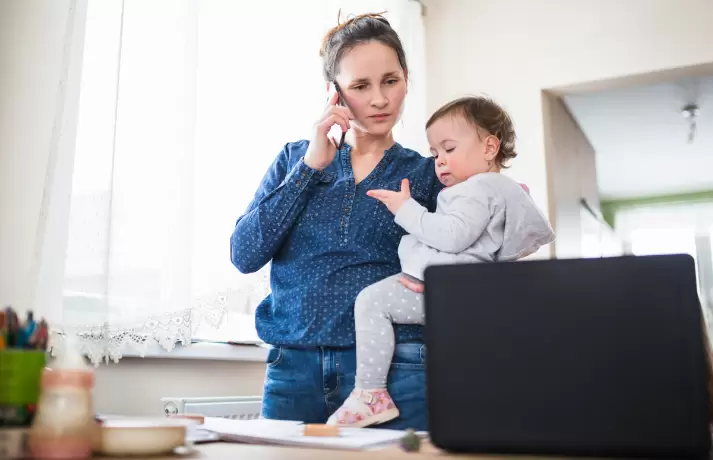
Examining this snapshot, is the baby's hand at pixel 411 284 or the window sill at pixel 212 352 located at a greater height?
the baby's hand at pixel 411 284

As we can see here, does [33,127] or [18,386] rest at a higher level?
[33,127]

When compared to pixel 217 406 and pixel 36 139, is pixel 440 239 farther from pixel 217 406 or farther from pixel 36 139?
pixel 217 406

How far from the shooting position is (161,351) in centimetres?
171

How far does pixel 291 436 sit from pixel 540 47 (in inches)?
111

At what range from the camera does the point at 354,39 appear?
127 cm

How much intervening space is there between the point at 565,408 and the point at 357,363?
56 cm

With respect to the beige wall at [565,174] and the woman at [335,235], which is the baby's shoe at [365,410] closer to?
the woman at [335,235]

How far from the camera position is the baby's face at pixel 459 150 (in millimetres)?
1201

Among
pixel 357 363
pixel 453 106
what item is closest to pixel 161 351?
pixel 357 363

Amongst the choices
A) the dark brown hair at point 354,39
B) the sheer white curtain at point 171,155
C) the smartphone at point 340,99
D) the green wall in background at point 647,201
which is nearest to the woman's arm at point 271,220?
the smartphone at point 340,99

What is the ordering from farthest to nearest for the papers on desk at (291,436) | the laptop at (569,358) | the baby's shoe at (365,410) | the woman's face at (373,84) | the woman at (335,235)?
the woman's face at (373,84), the woman at (335,235), the baby's shoe at (365,410), the papers on desk at (291,436), the laptop at (569,358)

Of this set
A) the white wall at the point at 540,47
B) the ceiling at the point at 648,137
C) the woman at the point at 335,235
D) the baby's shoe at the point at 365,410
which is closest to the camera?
the baby's shoe at the point at 365,410

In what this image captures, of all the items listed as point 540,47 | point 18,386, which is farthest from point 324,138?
point 540,47

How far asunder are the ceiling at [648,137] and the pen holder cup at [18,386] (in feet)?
12.1
